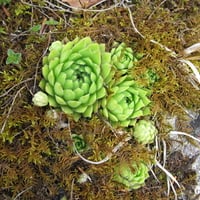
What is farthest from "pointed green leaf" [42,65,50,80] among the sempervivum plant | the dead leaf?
the dead leaf

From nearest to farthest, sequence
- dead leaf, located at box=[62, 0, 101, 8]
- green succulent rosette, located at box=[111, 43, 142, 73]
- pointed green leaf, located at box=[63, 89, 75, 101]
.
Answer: pointed green leaf, located at box=[63, 89, 75, 101] < green succulent rosette, located at box=[111, 43, 142, 73] < dead leaf, located at box=[62, 0, 101, 8]

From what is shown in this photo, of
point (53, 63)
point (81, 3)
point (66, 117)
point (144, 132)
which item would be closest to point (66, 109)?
point (66, 117)

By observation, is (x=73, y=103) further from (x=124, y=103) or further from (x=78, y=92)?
(x=124, y=103)

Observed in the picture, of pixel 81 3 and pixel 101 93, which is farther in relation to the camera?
pixel 81 3

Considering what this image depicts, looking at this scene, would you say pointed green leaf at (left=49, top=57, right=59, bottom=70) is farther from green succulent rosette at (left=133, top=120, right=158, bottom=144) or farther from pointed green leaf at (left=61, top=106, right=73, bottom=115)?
green succulent rosette at (left=133, top=120, right=158, bottom=144)

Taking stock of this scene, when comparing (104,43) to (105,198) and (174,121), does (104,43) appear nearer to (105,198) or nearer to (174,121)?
(174,121)

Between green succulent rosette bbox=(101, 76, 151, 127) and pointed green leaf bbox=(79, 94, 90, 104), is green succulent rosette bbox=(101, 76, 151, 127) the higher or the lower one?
the lower one
